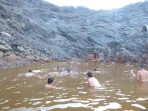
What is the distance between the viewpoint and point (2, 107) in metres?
9.11

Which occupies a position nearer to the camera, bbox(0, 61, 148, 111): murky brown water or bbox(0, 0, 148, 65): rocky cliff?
bbox(0, 61, 148, 111): murky brown water

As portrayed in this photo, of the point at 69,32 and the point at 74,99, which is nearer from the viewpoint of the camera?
the point at 74,99

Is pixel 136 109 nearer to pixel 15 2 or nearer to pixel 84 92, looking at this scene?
pixel 84 92

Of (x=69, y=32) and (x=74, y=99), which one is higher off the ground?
(x=69, y=32)

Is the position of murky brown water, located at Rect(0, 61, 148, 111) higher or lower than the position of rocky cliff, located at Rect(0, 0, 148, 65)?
lower

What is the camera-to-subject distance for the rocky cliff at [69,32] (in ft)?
115

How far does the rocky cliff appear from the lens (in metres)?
35.2

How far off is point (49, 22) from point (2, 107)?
4456 cm

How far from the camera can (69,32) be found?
5109 cm

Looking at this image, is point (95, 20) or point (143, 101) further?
point (95, 20)

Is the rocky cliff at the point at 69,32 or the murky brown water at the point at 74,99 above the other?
the rocky cliff at the point at 69,32

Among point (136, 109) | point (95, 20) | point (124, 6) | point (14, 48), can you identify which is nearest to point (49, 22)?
point (95, 20)

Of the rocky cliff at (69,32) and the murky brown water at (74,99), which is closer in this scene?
the murky brown water at (74,99)

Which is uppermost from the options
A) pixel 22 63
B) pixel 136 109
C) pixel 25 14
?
pixel 25 14
